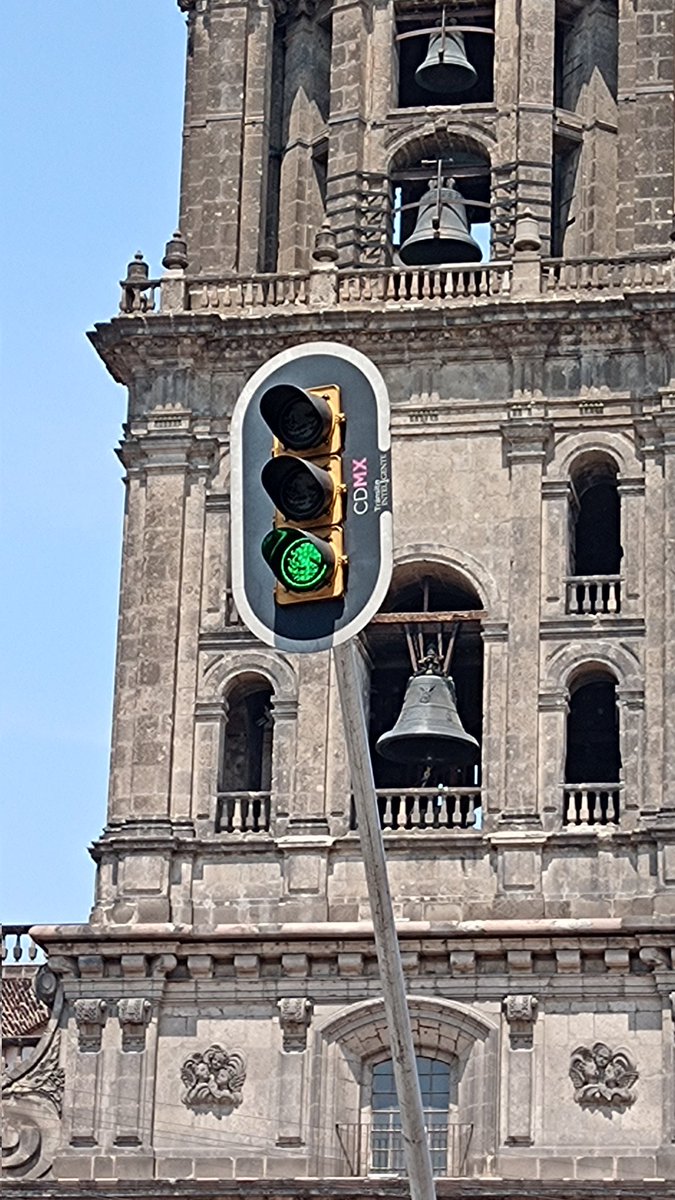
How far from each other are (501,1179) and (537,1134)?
823 mm

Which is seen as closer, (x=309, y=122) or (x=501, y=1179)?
(x=501, y=1179)

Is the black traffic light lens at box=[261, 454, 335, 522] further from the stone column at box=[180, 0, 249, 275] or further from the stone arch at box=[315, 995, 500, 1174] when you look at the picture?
the stone column at box=[180, 0, 249, 275]

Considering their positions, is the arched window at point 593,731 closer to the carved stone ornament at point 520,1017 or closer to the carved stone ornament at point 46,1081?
the carved stone ornament at point 520,1017

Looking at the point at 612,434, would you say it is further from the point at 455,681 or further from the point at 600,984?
the point at 600,984

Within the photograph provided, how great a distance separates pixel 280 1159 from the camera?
37.4 metres

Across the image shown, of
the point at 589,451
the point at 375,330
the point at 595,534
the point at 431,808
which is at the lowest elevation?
the point at 431,808

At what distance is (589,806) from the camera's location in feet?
126

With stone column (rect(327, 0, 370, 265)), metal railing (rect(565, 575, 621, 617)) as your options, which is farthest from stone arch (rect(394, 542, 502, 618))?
stone column (rect(327, 0, 370, 265))

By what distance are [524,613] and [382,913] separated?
76.7 ft

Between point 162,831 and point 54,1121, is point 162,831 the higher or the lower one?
the higher one

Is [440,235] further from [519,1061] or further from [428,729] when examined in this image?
[519,1061]

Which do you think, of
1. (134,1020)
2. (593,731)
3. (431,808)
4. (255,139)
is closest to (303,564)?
(431,808)

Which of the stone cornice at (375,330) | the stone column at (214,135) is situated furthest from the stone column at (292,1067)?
the stone column at (214,135)

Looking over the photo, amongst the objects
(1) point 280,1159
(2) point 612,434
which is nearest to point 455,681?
(2) point 612,434
